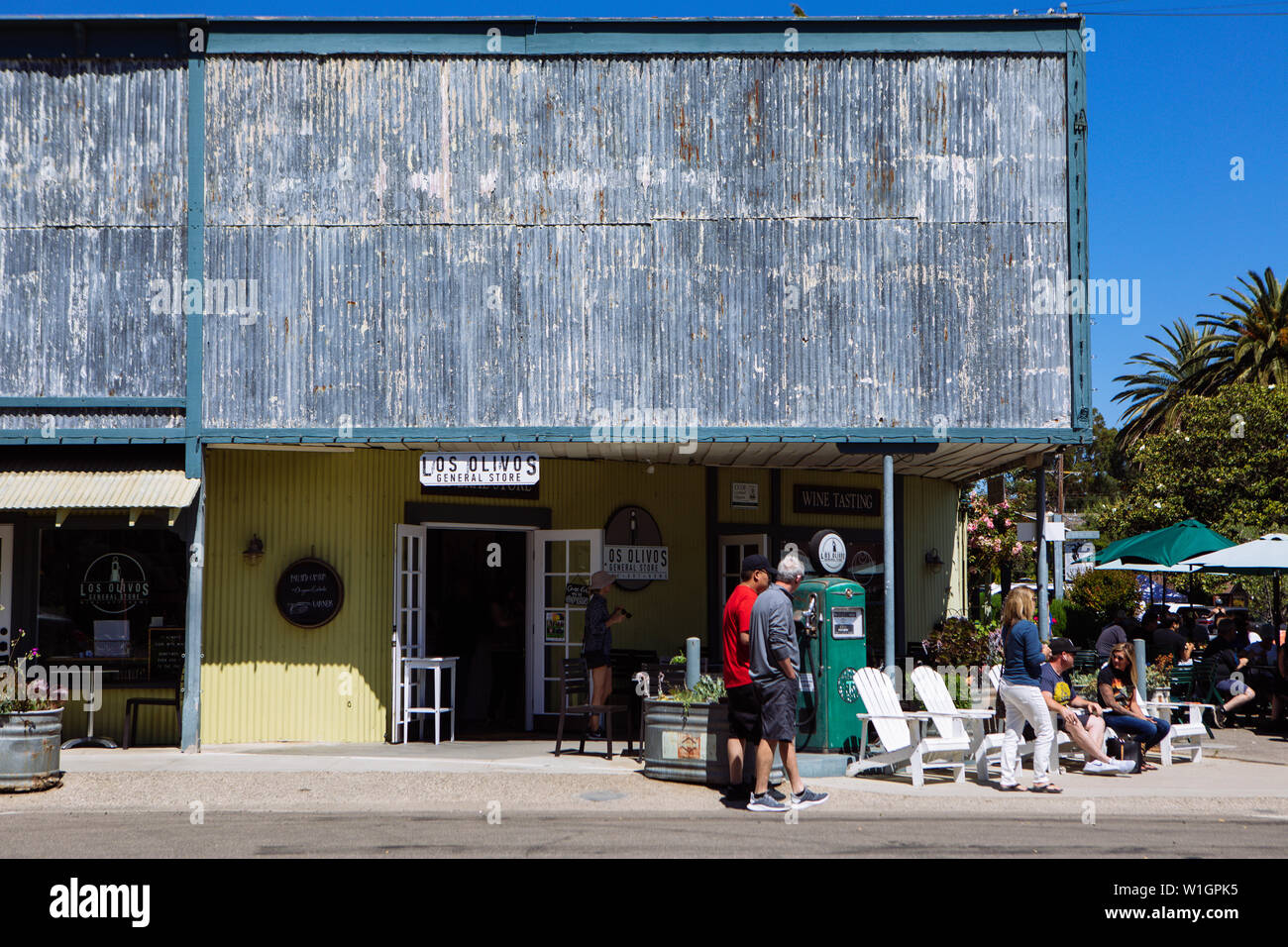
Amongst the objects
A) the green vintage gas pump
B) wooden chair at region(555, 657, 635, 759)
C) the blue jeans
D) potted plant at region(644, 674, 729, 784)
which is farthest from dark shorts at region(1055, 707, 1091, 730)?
wooden chair at region(555, 657, 635, 759)

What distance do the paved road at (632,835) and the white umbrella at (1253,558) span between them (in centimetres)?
762

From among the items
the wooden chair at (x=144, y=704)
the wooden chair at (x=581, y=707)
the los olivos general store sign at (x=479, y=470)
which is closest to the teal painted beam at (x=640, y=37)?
the los olivos general store sign at (x=479, y=470)

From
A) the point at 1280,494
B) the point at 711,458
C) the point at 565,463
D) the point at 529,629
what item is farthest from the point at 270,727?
the point at 1280,494

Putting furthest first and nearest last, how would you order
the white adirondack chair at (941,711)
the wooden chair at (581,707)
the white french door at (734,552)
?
the white french door at (734,552) < the wooden chair at (581,707) < the white adirondack chair at (941,711)

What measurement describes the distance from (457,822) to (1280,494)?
24191 mm

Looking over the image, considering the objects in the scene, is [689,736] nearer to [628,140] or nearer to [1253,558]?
[628,140]

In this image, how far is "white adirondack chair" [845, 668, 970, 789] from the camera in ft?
34.1

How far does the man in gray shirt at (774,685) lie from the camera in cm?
910

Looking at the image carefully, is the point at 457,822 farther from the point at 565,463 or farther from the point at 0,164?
the point at 0,164

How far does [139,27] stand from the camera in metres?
12.9

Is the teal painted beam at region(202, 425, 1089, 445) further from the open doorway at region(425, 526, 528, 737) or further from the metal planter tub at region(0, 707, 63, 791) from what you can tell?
the metal planter tub at region(0, 707, 63, 791)

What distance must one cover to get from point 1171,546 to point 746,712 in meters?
10.8

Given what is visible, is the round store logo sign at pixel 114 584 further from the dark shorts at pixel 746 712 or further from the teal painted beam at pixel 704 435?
the dark shorts at pixel 746 712

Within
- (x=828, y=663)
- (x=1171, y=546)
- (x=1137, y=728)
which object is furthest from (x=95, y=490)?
(x=1171, y=546)
